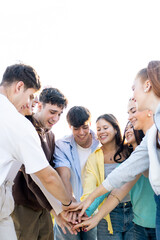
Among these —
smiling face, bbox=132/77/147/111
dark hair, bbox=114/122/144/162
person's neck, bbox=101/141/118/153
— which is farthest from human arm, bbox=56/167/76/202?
smiling face, bbox=132/77/147/111

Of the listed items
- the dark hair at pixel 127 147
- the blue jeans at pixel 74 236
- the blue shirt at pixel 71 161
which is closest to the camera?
the dark hair at pixel 127 147

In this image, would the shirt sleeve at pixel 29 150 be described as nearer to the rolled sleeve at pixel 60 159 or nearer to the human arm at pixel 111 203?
the human arm at pixel 111 203

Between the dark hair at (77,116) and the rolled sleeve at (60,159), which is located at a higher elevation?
the dark hair at (77,116)

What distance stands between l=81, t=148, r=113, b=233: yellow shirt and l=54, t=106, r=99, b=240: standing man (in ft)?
1.01

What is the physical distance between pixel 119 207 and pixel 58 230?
0.94 meters

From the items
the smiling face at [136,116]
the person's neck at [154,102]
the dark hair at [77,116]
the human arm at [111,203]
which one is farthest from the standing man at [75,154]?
the person's neck at [154,102]

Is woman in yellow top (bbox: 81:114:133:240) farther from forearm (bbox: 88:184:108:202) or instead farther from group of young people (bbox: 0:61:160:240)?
forearm (bbox: 88:184:108:202)

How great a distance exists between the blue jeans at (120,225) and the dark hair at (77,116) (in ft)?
3.93

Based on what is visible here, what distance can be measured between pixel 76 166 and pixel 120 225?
93cm

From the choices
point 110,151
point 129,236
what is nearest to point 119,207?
point 129,236

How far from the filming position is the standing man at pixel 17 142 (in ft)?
6.04

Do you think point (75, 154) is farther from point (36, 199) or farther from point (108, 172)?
point (36, 199)

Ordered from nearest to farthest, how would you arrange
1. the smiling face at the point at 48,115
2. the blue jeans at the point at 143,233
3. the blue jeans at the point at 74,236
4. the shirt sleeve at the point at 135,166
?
the shirt sleeve at the point at 135,166, the blue jeans at the point at 143,233, the blue jeans at the point at 74,236, the smiling face at the point at 48,115

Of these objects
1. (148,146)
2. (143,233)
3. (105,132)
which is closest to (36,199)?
(105,132)
